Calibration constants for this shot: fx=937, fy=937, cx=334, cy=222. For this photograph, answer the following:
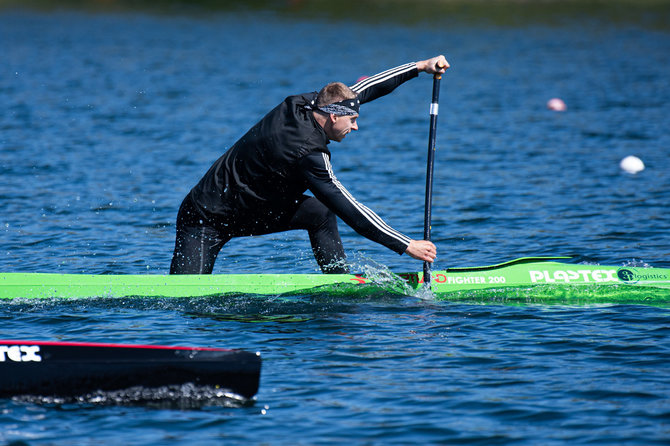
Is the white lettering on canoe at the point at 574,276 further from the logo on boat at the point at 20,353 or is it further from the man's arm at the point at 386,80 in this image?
the logo on boat at the point at 20,353

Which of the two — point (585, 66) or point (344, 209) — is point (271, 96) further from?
point (344, 209)

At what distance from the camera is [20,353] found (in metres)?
6.35

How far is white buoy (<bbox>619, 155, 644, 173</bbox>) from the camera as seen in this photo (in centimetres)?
1540

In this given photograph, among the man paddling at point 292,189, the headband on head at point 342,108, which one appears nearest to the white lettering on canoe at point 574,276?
the man paddling at point 292,189

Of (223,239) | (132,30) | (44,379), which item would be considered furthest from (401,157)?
(132,30)

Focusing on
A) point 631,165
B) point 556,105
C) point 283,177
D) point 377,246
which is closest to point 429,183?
point 283,177

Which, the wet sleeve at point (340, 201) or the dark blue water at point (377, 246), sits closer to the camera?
the dark blue water at point (377, 246)

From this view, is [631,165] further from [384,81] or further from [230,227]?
[230,227]

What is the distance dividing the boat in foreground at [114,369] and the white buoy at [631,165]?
1081 centimetres

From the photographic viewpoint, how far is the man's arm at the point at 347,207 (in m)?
7.73

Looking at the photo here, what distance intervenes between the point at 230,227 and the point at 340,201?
115cm

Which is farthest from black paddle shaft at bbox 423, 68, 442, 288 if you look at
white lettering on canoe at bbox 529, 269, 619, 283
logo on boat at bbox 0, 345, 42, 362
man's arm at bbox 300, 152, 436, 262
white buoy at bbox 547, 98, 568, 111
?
white buoy at bbox 547, 98, 568, 111

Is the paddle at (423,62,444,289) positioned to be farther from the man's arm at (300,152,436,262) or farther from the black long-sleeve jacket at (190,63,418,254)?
the black long-sleeve jacket at (190,63,418,254)

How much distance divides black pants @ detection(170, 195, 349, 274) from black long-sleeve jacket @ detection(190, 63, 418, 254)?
0.09 metres
